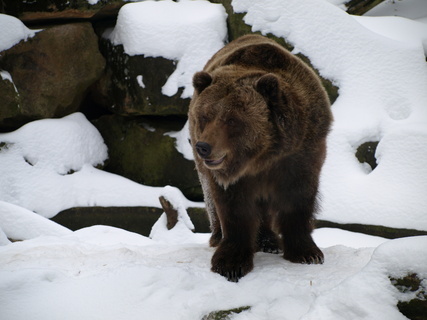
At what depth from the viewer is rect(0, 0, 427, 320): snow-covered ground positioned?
93.5 inches

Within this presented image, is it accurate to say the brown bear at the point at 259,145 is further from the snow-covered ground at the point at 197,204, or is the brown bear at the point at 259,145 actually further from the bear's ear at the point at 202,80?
the snow-covered ground at the point at 197,204

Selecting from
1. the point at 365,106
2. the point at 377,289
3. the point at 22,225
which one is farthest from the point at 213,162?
the point at 365,106

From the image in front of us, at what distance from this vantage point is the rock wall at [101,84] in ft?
29.9

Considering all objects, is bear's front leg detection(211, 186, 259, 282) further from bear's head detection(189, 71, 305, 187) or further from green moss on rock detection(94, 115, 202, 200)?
green moss on rock detection(94, 115, 202, 200)

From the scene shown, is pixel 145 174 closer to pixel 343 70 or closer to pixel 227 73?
pixel 343 70

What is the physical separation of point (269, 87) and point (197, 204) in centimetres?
620

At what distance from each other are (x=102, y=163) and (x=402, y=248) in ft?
27.3

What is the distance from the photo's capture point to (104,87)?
9.84 meters

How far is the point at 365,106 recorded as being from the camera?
322 inches

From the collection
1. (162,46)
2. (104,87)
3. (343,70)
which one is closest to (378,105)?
(343,70)

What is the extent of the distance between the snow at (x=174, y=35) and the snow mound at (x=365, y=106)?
71 centimetres

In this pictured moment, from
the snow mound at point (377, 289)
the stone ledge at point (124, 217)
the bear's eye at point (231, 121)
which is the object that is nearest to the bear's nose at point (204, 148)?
the bear's eye at point (231, 121)

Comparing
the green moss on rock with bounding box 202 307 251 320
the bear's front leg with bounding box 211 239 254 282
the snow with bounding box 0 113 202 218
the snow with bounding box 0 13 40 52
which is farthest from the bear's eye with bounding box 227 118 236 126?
the snow with bounding box 0 13 40 52

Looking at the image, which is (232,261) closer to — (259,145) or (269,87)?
(259,145)
